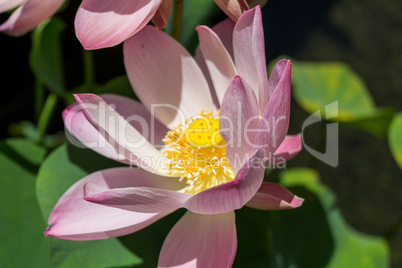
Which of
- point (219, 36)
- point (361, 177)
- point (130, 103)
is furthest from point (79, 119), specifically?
point (361, 177)

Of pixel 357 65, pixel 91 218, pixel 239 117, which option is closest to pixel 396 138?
pixel 239 117

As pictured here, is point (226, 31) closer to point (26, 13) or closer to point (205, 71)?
point (205, 71)

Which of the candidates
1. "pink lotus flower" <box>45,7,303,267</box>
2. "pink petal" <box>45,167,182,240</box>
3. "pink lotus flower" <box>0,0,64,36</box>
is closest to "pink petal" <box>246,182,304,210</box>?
"pink lotus flower" <box>45,7,303,267</box>

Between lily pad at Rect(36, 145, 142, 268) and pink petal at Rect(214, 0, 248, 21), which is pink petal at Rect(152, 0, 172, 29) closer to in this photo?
pink petal at Rect(214, 0, 248, 21)

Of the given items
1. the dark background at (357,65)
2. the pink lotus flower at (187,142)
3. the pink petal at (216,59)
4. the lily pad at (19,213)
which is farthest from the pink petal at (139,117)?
the dark background at (357,65)

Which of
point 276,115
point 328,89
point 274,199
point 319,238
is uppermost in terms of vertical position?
point 276,115

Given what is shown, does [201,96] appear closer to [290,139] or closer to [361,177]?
[290,139]

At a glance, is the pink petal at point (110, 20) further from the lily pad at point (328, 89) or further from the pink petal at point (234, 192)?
the lily pad at point (328, 89)
